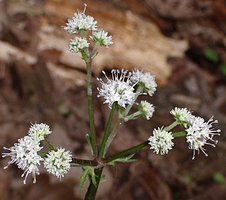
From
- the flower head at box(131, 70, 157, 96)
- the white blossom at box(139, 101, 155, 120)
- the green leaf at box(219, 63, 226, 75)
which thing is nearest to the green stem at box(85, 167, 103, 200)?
the white blossom at box(139, 101, 155, 120)

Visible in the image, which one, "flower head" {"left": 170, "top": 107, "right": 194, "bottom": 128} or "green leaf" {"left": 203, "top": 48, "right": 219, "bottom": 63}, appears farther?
A: "green leaf" {"left": 203, "top": 48, "right": 219, "bottom": 63}

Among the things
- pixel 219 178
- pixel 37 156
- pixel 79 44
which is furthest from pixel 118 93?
pixel 219 178

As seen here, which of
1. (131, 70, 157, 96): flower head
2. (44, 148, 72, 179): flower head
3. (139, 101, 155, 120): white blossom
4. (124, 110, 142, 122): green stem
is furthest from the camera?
(131, 70, 157, 96): flower head

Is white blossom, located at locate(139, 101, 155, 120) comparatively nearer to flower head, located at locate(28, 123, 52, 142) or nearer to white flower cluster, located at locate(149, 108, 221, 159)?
white flower cluster, located at locate(149, 108, 221, 159)

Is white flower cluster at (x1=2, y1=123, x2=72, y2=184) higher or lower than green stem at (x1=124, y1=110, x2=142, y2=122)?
lower

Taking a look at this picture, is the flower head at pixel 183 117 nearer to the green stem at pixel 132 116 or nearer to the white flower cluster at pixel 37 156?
the green stem at pixel 132 116

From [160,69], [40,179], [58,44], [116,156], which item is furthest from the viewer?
[160,69]

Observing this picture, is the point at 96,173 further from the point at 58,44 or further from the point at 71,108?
the point at 58,44

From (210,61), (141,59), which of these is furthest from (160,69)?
(210,61)
